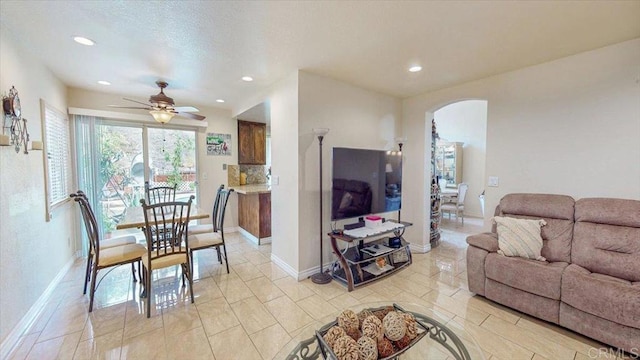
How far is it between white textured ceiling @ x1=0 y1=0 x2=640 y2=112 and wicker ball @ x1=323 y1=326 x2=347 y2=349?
2.10 meters

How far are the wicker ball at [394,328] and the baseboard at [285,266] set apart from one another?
1898mm

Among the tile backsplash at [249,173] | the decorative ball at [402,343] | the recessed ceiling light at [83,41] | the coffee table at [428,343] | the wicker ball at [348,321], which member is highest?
the recessed ceiling light at [83,41]

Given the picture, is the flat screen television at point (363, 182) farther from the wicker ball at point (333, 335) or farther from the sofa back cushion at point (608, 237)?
the sofa back cushion at point (608, 237)

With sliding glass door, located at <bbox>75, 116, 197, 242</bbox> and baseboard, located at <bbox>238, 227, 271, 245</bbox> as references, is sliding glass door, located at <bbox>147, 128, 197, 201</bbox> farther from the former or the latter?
baseboard, located at <bbox>238, 227, 271, 245</bbox>

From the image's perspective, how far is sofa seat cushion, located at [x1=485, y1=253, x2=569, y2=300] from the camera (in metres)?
2.09

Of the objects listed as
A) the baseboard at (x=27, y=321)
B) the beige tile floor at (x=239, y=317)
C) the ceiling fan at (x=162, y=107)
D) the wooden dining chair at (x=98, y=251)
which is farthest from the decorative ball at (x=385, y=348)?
the ceiling fan at (x=162, y=107)

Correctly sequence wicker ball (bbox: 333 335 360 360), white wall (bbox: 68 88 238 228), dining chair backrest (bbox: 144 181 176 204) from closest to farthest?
wicker ball (bbox: 333 335 360 360), dining chair backrest (bbox: 144 181 176 204), white wall (bbox: 68 88 238 228)

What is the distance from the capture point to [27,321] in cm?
212

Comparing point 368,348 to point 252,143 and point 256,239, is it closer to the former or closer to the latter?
point 256,239

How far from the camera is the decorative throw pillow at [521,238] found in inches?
95.2

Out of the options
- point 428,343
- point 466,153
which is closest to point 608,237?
point 428,343

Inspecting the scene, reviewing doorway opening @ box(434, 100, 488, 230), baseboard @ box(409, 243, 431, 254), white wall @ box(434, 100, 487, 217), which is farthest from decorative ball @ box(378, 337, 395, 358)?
white wall @ box(434, 100, 487, 217)

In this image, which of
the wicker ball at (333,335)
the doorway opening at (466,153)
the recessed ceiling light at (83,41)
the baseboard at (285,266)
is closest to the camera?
the wicker ball at (333,335)

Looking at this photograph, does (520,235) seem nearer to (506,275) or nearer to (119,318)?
(506,275)
